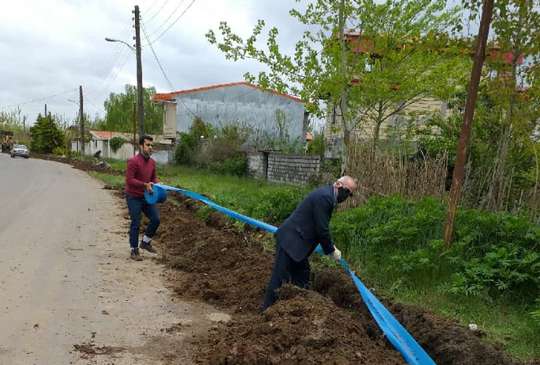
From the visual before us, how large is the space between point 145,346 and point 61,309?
53.7 inches

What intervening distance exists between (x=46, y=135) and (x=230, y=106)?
36192 mm

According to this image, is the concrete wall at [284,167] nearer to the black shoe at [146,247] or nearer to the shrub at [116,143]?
the black shoe at [146,247]

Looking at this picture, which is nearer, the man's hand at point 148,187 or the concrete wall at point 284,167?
the man's hand at point 148,187

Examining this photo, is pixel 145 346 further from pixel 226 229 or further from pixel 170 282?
pixel 226 229

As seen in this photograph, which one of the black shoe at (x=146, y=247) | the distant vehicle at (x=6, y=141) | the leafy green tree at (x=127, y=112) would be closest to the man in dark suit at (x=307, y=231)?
the black shoe at (x=146, y=247)

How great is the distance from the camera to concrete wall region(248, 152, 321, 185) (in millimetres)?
16234

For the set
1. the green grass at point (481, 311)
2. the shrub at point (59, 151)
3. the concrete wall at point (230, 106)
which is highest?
the concrete wall at point (230, 106)

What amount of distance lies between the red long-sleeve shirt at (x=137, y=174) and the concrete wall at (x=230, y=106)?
110 ft

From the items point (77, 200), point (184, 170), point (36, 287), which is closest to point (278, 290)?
point (36, 287)

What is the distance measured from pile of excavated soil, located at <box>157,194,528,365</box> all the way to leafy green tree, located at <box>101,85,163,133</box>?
63.1 meters

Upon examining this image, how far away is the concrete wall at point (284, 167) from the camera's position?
16.2 m

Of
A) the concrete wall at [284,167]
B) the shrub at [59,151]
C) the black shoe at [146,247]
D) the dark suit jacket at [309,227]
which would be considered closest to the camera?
the dark suit jacket at [309,227]

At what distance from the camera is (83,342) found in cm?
452

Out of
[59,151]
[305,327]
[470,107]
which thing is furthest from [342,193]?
[59,151]
